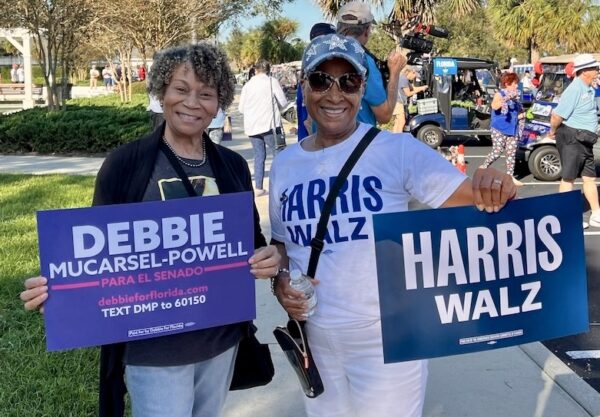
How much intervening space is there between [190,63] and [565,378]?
115 inches

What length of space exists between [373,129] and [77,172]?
9.42 metres

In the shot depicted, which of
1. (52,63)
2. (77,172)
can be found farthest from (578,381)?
(52,63)

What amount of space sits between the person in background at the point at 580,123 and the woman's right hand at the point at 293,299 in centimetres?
625

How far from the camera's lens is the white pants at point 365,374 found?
2084 mm

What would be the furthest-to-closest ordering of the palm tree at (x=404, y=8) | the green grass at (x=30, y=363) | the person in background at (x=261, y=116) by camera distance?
the palm tree at (x=404, y=8)
the person in background at (x=261, y=116)
the green grass at (x=30, y=363)

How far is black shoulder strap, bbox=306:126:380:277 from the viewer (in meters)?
2.03

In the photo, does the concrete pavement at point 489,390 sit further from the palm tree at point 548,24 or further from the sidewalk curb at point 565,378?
the palm tree at point 548,24

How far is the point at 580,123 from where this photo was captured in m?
7.45

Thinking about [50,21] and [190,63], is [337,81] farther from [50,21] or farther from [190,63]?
[50,21]

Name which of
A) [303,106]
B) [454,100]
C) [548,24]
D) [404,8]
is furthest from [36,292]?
[548,24]

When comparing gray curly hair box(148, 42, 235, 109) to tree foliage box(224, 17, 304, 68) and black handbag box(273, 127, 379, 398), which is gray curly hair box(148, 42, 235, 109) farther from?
tree foliage box(224, 17, 304, 68)

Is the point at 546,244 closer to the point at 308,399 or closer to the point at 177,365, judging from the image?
the point at 308,399

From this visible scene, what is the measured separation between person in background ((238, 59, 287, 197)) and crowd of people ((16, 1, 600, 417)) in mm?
6583

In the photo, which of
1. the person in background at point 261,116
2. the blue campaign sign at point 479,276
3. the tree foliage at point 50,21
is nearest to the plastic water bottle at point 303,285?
the blue campaign sign at point 479,276
